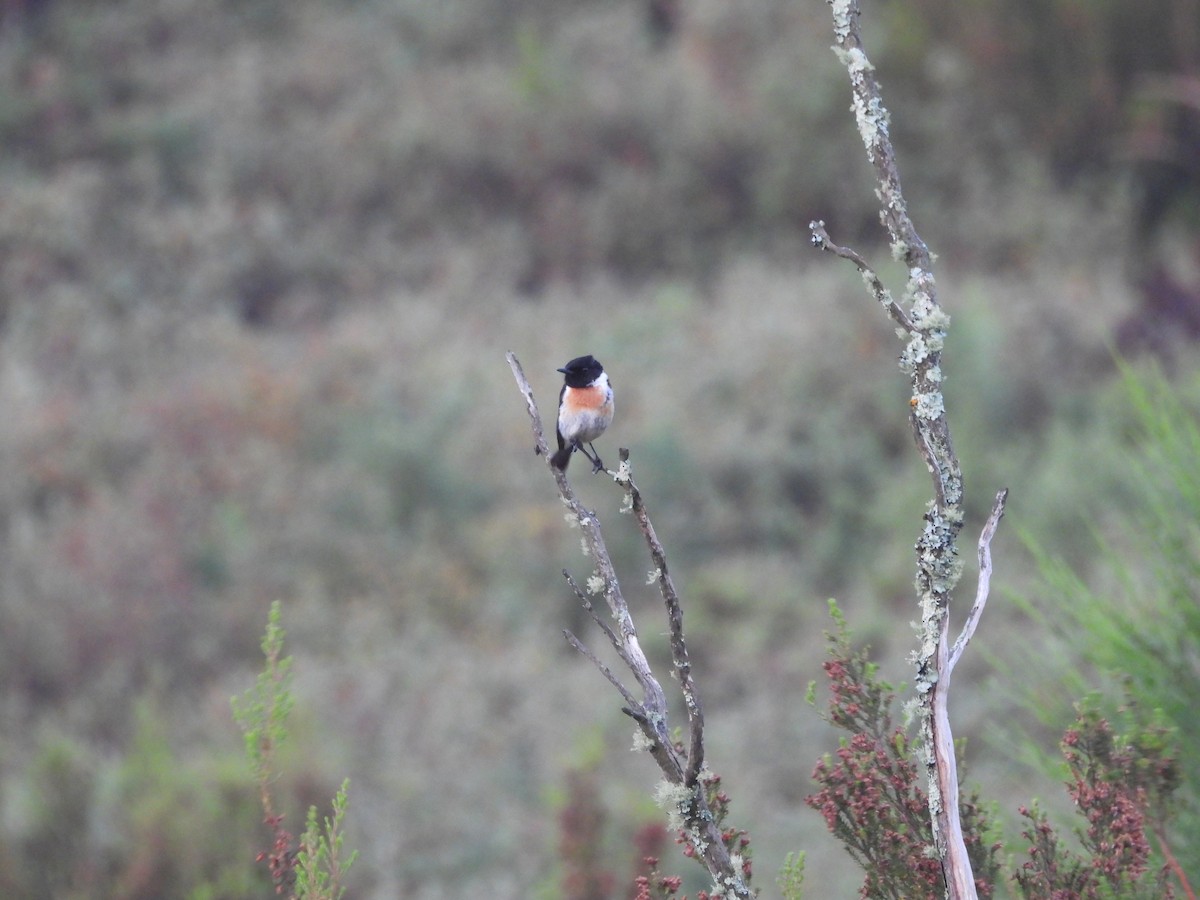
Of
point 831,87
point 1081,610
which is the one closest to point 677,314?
point 831,87

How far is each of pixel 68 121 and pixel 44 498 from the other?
6.94m

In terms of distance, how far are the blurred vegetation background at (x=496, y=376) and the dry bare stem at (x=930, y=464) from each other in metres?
0.70

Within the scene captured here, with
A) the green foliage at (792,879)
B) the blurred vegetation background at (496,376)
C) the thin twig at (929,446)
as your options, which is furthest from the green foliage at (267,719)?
the blurred vegetation background at (496,376)

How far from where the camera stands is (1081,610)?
2.26 meters

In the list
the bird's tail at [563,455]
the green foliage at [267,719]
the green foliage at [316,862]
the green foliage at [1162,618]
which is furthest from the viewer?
the bird's tail at [563,455]

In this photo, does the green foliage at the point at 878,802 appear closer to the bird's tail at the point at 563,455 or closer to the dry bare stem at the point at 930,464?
the dry bare stem at the point at 930,464

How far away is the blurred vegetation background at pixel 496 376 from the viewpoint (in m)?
6.76

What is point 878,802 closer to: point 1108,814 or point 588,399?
point 1108,814

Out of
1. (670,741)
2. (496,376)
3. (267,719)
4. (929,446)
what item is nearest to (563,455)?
(267,719)

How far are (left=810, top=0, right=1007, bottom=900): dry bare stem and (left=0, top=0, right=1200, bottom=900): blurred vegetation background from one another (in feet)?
2.28

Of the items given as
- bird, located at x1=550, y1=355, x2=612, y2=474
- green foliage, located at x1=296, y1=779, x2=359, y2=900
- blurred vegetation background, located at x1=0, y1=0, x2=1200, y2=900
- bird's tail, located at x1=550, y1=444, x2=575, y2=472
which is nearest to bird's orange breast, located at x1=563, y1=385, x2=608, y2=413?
bird, located at x1=550, y1=355, x2=612, y2=474

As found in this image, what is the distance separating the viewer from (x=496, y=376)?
11289mm

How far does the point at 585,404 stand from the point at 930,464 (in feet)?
4.45

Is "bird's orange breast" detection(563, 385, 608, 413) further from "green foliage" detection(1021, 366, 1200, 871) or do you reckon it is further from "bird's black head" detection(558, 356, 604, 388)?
"green foliage" detection(1021, 366, 1200, 871)
